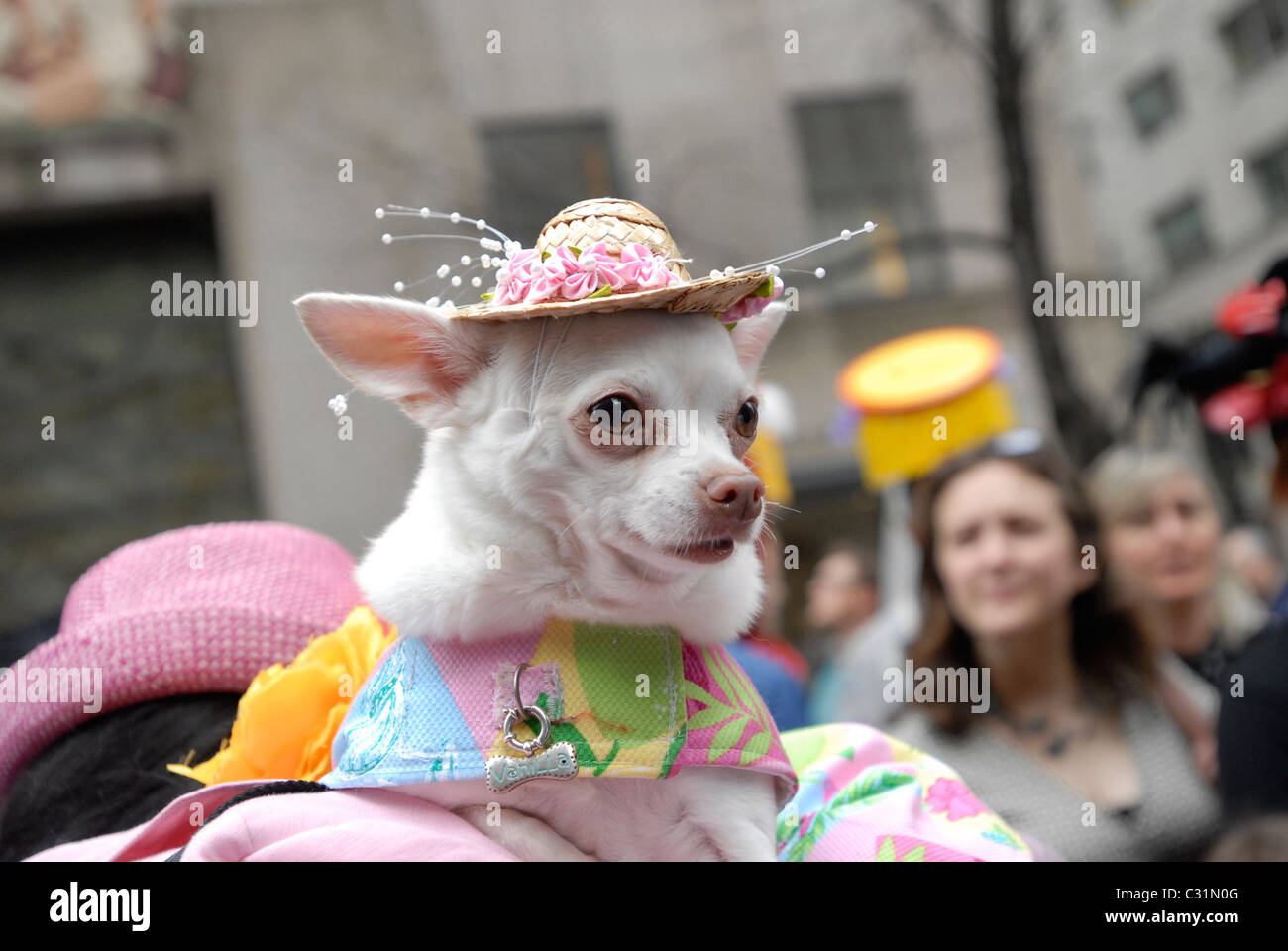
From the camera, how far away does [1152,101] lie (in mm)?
10359

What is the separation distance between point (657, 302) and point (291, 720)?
804mm

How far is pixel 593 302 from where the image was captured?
1.47m

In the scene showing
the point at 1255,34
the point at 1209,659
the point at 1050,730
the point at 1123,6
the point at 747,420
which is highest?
the point at 1123,6

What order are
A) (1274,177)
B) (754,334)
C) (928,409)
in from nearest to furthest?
1. (754,334)
2. (928,409)
3. (1274,177)

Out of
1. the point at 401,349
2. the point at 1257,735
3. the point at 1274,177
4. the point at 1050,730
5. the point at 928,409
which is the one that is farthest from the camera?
the point at 1274,177

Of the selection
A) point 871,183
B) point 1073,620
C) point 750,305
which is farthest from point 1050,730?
point 871,183

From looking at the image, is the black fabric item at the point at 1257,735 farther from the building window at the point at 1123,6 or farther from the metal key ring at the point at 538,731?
the building window at the point at 1123,6

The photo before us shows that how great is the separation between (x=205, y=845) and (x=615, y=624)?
57cm

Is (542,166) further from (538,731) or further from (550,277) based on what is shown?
(538,731)

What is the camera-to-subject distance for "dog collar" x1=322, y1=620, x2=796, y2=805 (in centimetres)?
147


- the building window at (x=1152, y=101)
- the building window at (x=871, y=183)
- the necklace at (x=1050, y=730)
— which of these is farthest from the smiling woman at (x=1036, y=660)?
the building window at (x=1152, y=101)

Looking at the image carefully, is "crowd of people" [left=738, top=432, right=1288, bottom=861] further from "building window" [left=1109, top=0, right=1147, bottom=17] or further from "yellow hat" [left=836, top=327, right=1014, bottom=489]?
"building window" [left=1109, top=0, right=1147, bottom=17]

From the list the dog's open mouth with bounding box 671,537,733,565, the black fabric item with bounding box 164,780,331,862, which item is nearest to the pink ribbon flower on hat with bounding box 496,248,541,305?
the dog's open mouth with bounding box 671,537,733,565

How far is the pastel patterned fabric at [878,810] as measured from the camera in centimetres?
161
